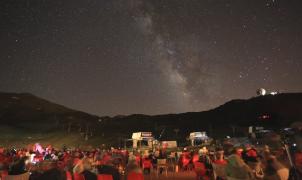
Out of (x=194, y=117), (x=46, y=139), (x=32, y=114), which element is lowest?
(x=46, y=139)

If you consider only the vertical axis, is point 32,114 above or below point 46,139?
above

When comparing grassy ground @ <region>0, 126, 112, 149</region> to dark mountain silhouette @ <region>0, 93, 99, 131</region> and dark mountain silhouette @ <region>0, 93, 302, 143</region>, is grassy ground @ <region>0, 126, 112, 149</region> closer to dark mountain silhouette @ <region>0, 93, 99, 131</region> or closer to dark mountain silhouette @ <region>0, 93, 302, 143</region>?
dark mountain silhouette @ <region>0, 93, 302, 143</region>

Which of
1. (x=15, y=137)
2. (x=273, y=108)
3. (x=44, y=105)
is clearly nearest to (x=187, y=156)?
(x=15, y=137)

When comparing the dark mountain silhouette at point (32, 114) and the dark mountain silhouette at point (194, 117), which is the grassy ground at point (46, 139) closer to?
the dark mountain silhouette at point (194, 117)

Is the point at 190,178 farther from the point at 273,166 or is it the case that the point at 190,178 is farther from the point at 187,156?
the point at 273,166

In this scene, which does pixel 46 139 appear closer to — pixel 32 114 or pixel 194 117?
pixel 32 114

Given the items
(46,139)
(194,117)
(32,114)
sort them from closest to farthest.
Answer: (46,139), (194,117), (32,114)

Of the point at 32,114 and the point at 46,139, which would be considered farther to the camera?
the point at 32,114

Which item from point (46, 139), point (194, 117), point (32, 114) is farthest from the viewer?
point (32, 114)

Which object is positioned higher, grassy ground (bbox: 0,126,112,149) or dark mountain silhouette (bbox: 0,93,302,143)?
dark mountain silhouette (bbox: 0,93,302,143)

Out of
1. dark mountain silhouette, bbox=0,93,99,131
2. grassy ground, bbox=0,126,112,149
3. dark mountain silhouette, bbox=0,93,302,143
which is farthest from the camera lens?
dark mountain silhouette, bbox=0,93,99,131

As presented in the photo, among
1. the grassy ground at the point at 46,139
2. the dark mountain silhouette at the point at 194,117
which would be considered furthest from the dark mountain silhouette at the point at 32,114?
the grassy ground at the point at 46,139

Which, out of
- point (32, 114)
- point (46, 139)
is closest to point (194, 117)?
point (32, 114)

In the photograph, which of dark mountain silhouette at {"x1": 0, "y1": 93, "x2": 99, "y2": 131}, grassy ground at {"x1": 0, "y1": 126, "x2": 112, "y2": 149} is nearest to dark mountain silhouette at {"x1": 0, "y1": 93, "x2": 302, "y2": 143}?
dark mountain silhouette at {"x1": 0, "y1": 93, "x2": 99, "y2": 131}
